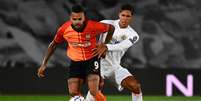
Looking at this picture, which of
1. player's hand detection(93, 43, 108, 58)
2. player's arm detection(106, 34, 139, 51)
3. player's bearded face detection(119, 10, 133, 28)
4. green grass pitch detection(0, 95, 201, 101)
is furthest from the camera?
green grass pitch detection(0, 95, 201, 101)

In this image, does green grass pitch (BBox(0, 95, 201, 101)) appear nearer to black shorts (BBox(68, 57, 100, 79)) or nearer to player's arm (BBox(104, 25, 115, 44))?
player's arm (BBox(104, 25, 115, 44))

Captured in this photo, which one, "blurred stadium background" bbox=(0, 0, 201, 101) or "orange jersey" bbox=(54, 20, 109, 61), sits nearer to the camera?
"orange jersey" bbox=(54, 20, 109, 61)

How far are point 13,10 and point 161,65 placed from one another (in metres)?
3.10

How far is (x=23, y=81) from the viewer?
14156mm

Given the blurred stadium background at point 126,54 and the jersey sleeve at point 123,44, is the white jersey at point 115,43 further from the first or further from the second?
the blurred stadium background at point 126,54

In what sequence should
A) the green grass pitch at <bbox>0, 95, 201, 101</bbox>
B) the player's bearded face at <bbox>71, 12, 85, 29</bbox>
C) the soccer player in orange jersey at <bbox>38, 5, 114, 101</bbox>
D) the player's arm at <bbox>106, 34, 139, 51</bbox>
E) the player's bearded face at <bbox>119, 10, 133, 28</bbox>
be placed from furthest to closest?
the green grass pitch at <bbox>0, 95, 201, 101</bbox> → the player's bearded face at <bbox>119, 10, 133, 28</bbox> → the player's arm at <bbox>106, 34, 139, 51</bbox> → the soccer player in orange jersey at <bbox>38, 5, 114, 101</bbox> → the player's bearded face at <bbox>71, 12, 85, 29</bbox>

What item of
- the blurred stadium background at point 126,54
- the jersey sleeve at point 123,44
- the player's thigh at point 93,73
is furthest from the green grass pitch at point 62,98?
the player's thigh at point 93,73

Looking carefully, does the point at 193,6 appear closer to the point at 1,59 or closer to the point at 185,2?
the point at 185,2

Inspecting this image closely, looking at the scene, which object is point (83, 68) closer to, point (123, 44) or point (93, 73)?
point (93, 73)

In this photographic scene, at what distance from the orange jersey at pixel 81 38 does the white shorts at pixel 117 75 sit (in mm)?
659

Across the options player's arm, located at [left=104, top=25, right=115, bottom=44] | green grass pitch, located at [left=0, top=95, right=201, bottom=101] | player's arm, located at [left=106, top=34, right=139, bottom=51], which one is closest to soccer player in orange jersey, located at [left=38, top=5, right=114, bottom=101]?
player's arm, located at [left=104, top=25, right=115, bottom=44]

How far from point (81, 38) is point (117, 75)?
0.91 m

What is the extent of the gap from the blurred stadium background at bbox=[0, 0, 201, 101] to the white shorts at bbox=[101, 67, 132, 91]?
4.25 metres

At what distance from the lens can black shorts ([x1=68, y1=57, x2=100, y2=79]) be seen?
9164 millimetres
